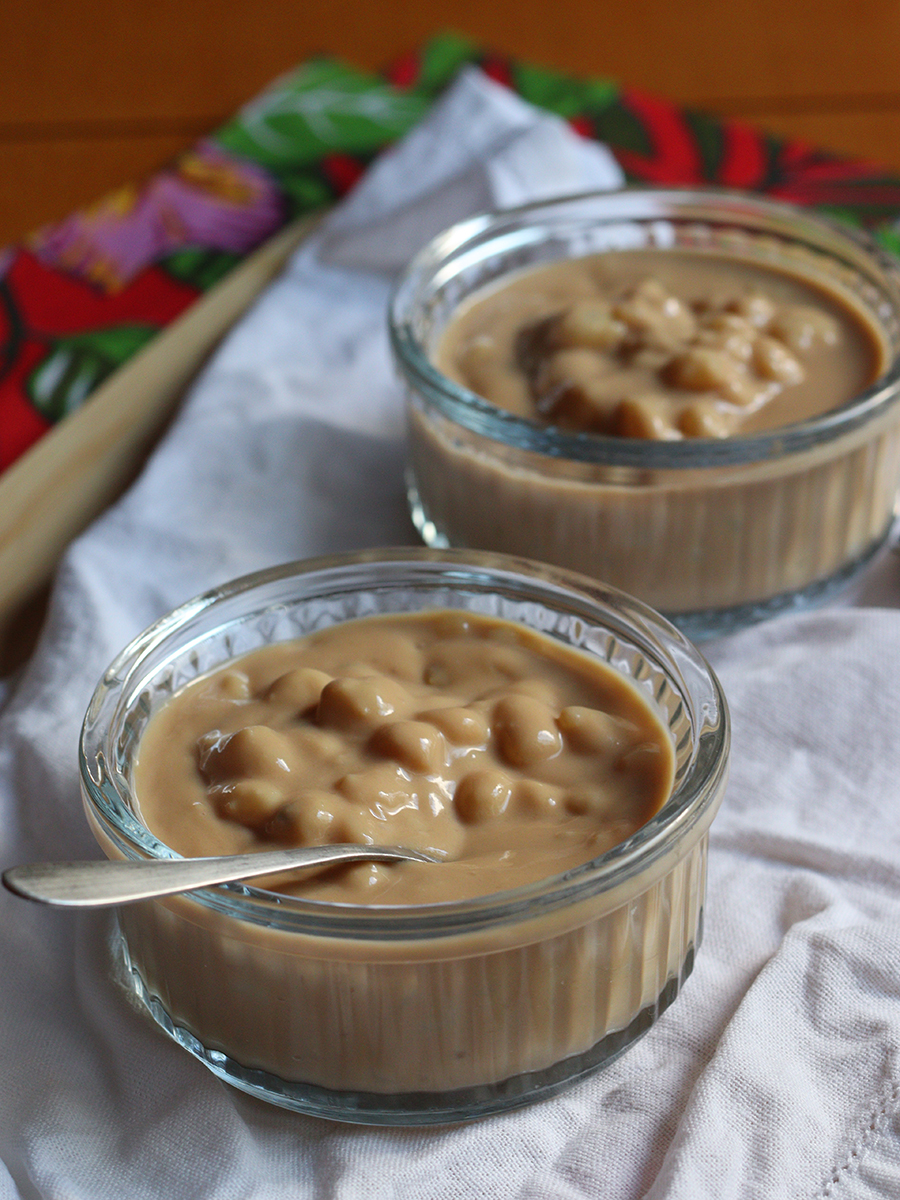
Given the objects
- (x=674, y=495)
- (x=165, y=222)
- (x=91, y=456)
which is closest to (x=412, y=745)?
(x=674, y=495)

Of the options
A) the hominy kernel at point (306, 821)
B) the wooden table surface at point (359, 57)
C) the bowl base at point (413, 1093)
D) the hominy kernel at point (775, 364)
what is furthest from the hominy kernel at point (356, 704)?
the wooden table surface at point (359, 57)

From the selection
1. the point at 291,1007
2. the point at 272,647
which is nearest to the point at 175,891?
the point at 291,1007

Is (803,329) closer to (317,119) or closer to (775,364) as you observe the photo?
(775,364)

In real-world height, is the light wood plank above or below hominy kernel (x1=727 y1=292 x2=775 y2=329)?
below

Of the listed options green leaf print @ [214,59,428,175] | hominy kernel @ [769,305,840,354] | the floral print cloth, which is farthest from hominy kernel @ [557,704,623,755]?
green leaf print @ [214,59,428,175]

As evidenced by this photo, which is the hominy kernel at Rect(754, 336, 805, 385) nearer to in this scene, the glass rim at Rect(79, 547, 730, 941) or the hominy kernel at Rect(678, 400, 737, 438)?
the hominy kernel at Rect(678, 400, 737, 438)

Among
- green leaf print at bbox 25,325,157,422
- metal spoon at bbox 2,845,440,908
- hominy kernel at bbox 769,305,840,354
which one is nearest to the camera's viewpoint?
metal spoon at bbox 2,845,440,908

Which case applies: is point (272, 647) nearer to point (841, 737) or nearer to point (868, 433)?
point (841, 737)
